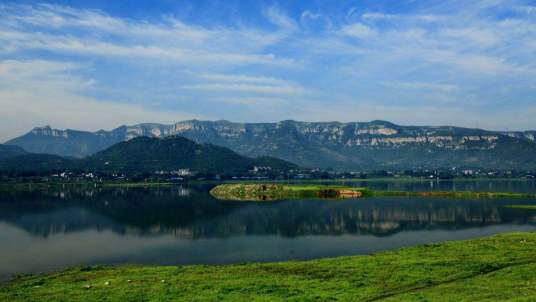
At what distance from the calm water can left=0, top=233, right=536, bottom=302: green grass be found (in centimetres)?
1035

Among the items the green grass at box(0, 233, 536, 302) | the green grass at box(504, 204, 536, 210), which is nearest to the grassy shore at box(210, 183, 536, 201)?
the green grass at box(504, 204, 536, 210)

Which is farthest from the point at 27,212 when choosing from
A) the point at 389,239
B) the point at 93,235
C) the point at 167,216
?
the point at 389,239

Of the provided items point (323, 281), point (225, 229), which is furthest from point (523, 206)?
point (323, 281)

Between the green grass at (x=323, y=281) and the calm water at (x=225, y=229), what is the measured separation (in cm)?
1035

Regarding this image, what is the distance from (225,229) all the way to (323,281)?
4997 cm

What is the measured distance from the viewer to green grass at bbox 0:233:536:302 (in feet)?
102

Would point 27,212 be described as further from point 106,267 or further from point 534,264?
point 534,264

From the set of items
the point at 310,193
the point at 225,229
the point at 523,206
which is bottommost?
the point at 523,206

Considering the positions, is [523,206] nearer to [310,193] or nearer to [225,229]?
[310,193]

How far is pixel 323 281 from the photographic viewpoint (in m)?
36.1

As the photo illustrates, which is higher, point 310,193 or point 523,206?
point 310,193

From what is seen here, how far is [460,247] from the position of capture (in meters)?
52.3

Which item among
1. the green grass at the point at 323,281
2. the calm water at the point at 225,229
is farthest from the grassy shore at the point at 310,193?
the green grass at the point at 323,281

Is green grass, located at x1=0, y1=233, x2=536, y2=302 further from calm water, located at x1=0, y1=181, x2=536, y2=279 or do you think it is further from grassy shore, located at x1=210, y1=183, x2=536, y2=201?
grassy shore, located at x1=210, y1=183, x2=536, y2=201
